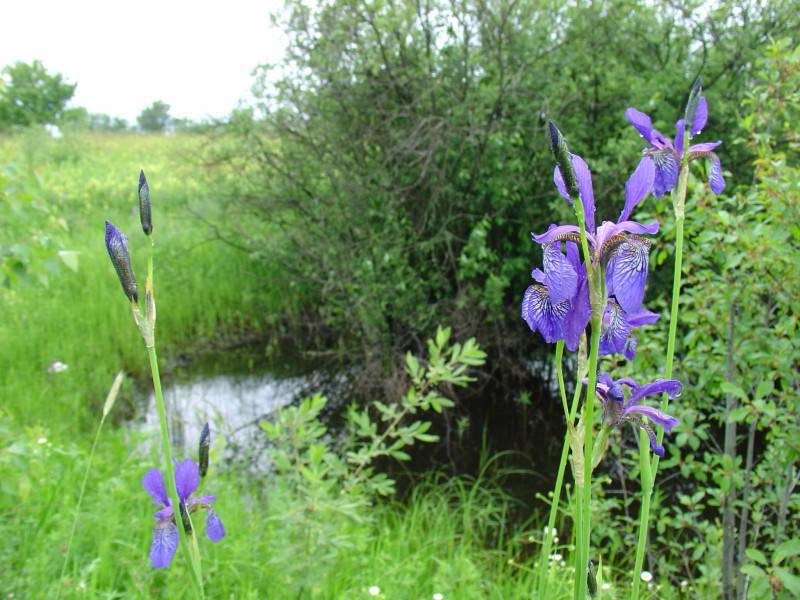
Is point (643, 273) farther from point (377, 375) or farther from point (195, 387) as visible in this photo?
point (195, 387)

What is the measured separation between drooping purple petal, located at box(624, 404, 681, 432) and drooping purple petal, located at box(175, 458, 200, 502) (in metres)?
0.69

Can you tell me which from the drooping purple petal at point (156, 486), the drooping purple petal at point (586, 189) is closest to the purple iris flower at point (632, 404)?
the drooping purple petal at point (586, 189)

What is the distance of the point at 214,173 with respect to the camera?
6.31 metres

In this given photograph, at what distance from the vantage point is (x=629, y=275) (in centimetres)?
79

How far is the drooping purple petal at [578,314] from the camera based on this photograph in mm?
794

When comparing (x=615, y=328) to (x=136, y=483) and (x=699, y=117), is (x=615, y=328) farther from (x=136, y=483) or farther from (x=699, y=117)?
(x=136, y=483)

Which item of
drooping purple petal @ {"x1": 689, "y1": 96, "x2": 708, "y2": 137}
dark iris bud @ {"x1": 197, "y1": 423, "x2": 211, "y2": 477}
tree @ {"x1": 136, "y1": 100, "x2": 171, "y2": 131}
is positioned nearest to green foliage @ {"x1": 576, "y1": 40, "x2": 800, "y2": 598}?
drooping purple petal @ {"x1": 689, "y1": 96, "x2": 708, "y2": 137}

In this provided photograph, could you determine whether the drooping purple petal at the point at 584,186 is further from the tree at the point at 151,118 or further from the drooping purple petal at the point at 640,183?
the tree at the point at 151,118

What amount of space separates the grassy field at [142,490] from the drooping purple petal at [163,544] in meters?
0.71

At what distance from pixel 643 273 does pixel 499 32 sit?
436 cm

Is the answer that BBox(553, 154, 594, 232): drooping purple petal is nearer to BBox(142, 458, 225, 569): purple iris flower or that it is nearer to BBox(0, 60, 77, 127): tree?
BBox(142, 458, 225, 569): purple iris flower

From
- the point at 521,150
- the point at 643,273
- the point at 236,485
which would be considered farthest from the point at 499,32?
the point at 643,273

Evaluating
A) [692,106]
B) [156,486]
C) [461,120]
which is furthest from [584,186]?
[461,120]

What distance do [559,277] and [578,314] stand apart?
6 centimetres
